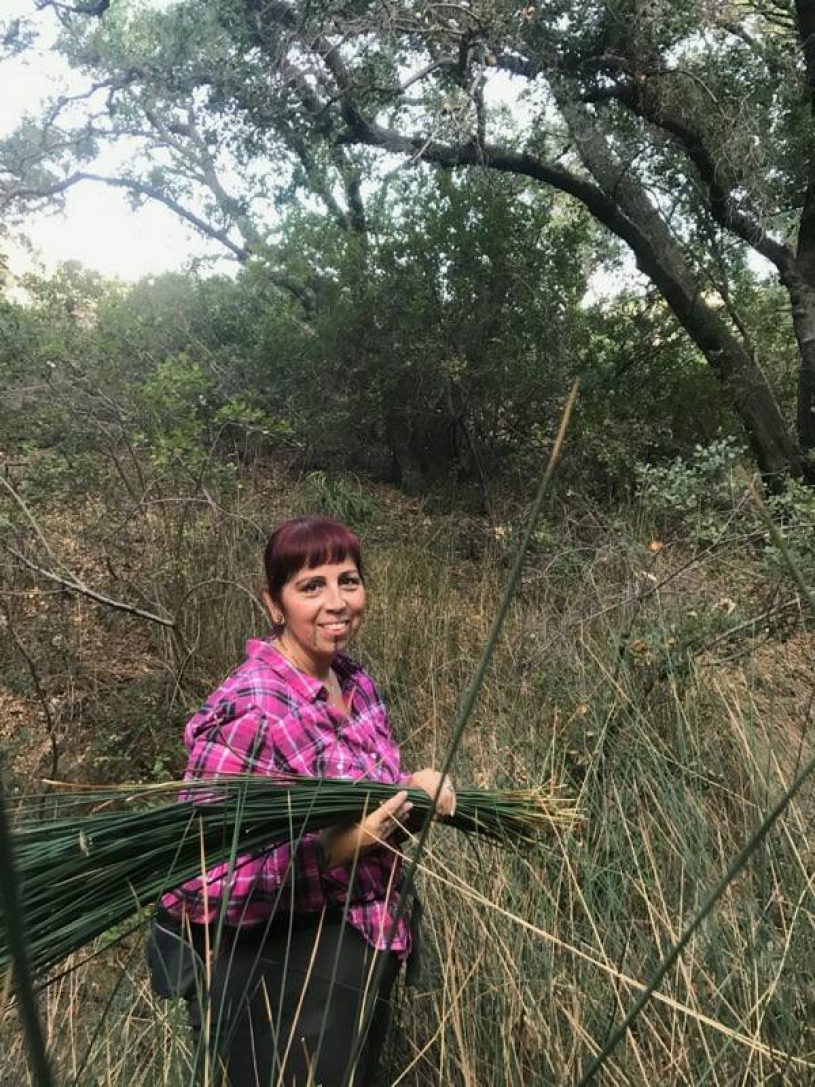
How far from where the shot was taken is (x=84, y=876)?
900 millimetres

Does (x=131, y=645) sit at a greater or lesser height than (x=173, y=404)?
lesser

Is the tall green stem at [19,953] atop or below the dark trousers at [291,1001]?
atop

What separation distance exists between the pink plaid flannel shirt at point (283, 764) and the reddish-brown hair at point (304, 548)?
170 millimetres

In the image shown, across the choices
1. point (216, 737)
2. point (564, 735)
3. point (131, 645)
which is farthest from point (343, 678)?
point (131, 645)

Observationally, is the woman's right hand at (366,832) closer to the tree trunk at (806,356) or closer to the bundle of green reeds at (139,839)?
the bundle of green reeds at (139,839)

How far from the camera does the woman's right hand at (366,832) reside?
1080mm

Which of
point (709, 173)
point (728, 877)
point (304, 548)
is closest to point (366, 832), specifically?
point (304, 548)

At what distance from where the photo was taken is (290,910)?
1.16m

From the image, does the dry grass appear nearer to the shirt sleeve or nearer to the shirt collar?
the shirt sleeve

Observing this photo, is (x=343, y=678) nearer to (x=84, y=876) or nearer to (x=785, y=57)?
(x=84, y=876)

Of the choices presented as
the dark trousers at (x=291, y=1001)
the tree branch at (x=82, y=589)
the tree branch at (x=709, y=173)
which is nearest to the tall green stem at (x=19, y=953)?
the dark trousers at (x=291, y=1001)

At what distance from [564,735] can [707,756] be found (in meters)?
0.42

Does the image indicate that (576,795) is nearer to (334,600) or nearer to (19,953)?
(334,600)

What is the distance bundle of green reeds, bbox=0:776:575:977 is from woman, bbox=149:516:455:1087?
4 cm
